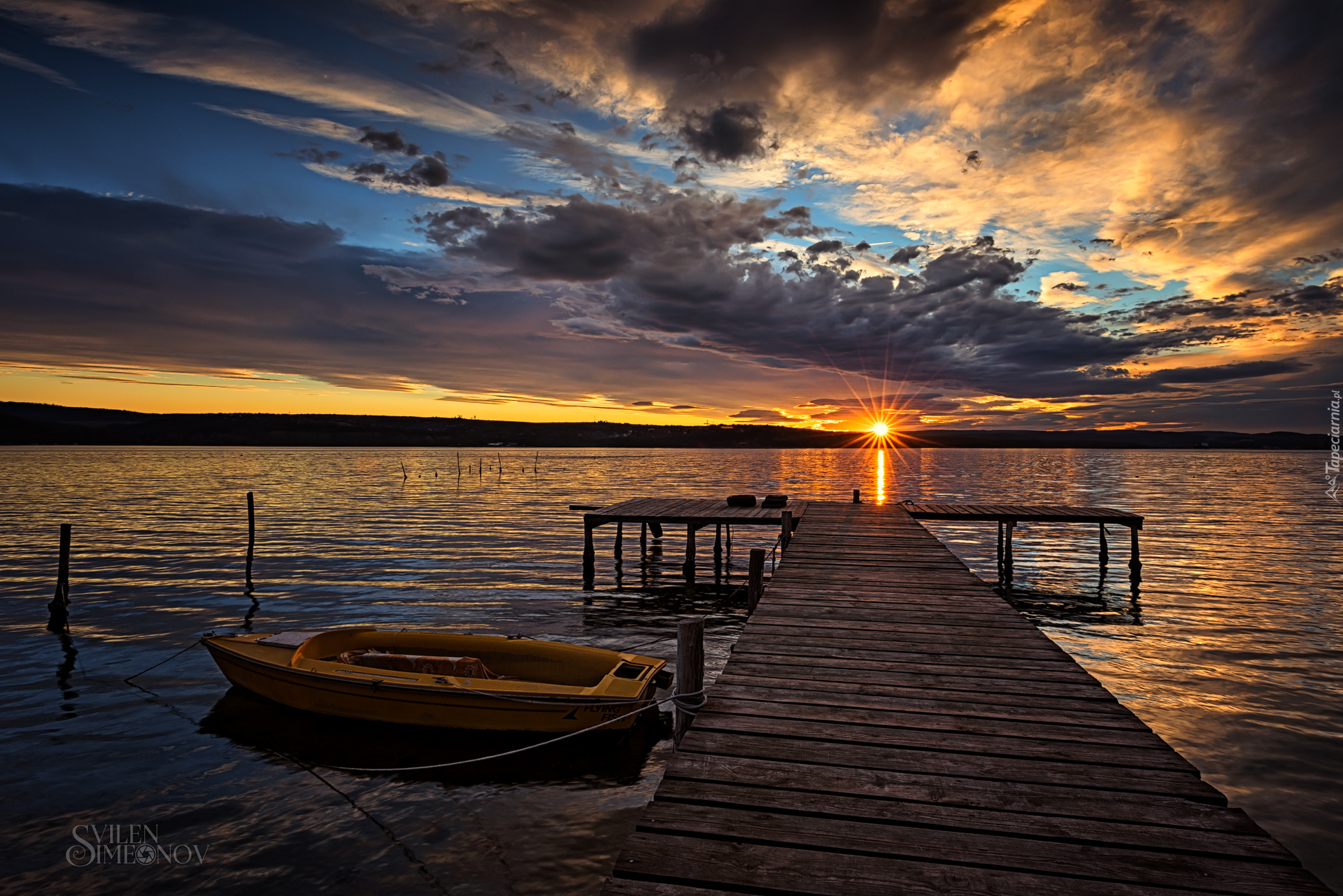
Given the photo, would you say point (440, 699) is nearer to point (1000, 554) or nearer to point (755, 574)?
point (755, 574)

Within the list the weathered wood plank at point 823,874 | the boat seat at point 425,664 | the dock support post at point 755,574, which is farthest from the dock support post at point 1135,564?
the weathered wood plank at point 823,874

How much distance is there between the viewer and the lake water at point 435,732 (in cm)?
783

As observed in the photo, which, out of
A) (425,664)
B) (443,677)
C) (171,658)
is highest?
(443,677)

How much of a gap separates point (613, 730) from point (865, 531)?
10.3 metres

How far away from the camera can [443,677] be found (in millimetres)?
10312

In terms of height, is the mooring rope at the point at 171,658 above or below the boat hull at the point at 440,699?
below

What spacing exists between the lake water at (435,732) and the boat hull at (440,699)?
1.26 feet

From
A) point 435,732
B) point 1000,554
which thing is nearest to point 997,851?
point 435,732

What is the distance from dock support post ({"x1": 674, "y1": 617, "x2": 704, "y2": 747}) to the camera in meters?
6.37

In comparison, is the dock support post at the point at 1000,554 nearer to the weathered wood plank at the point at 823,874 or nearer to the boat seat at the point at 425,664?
the boat seat at the point at 425,664

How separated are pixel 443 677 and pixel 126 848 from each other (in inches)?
162

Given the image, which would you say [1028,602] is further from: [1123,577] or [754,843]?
[754,843]

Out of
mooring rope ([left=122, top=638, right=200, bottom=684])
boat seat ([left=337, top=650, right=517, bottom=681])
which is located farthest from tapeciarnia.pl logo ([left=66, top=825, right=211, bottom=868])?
mooring rope ([left=122, top=638, right=200, bottom=684])

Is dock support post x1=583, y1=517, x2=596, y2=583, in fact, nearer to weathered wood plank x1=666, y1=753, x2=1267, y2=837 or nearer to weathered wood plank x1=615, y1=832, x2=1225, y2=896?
weathered wood plank x1=666, y1=753, x2=1267, y2=837
